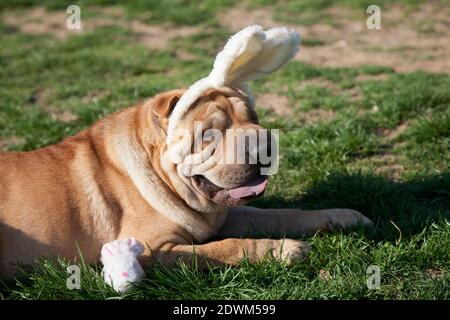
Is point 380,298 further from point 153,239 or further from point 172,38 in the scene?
point 172,38

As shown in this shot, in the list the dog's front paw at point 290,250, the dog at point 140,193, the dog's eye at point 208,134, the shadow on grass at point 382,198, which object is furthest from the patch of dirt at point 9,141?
the dog's front paw at point 290,250

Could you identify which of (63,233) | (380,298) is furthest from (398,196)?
Result: (63,233)

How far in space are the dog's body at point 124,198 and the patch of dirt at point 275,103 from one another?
2824 millimetres

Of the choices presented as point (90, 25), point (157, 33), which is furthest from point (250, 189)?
point (90, 25)

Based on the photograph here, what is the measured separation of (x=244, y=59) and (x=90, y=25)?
7.51m

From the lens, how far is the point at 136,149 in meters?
4.05

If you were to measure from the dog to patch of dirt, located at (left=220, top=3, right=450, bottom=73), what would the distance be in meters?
4.50

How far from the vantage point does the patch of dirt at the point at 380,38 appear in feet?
26.5

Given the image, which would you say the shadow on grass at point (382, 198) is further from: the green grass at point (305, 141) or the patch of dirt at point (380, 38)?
the patch of dirt at point (380, 38)

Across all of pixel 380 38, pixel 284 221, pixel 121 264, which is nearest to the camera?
pixel 121 264

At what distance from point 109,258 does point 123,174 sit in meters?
0.64

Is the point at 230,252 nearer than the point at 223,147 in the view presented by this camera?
No

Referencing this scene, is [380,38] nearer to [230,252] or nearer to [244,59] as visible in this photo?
[244,59]

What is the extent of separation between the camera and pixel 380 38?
29.6ft
